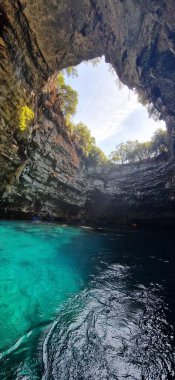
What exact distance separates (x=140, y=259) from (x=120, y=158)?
33.9m

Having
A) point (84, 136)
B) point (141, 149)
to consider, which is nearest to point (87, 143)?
point (84, 136)

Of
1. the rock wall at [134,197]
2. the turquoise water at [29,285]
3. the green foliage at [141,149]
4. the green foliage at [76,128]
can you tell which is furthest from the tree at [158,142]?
the turquoise water at [29,285]

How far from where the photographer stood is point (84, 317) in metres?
5.07

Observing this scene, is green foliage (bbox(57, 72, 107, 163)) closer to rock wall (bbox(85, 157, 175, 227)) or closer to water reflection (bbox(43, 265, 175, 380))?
rock wall (bbox(85, 157, 175, 227))

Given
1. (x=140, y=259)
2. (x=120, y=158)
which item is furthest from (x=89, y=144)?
(x=140, y=259)

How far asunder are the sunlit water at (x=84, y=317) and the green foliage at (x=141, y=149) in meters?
24.2

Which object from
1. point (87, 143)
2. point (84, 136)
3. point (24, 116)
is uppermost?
point (84, 136)

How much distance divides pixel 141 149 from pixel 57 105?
2321cm

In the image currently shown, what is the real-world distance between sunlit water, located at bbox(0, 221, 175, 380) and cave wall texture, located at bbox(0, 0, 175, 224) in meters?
6.73

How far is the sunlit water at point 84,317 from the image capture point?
361cm

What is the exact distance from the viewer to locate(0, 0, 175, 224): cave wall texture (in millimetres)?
11641

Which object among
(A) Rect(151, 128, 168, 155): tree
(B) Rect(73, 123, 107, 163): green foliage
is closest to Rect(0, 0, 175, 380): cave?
(B) Rect(73, 123, 107, 163): green foliage

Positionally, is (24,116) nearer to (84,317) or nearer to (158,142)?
(84,317)

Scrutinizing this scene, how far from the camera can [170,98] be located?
18.7 meters
